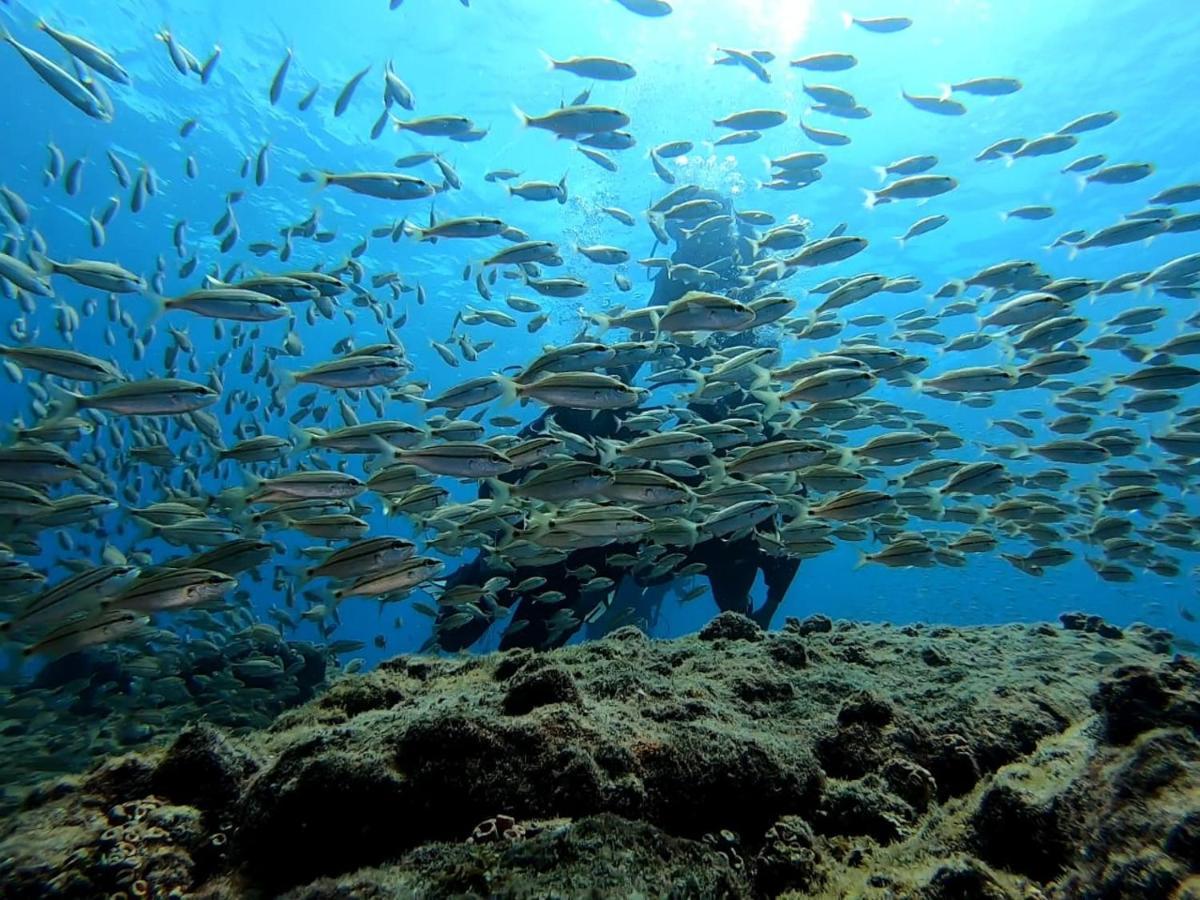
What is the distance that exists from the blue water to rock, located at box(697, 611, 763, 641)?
14.4 m

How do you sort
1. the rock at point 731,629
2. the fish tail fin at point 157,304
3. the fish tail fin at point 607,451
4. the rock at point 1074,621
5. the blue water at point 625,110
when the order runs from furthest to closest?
the blue water at point 625,110, the rock at point 1074,621, the fish tail fin at point 607,451, the fish tail fin at point 157,304, the rock at point 731,629

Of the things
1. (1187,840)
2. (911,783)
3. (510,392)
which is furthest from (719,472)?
(1187,840)

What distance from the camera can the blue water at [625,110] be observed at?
23125 millimetres

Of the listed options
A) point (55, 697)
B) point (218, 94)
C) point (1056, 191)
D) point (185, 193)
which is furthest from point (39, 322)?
point (1056, 191)

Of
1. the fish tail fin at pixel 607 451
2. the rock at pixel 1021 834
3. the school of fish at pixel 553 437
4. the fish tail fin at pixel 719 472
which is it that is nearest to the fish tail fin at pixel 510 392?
the school of fish at pixel 553 437

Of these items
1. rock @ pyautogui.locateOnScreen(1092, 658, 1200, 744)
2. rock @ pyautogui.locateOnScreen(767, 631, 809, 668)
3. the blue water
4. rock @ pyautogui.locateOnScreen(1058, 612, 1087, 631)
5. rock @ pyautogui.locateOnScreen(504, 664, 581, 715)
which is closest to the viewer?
rock @ pyautogui.locateOnScreen(1092, 658, 1200, 744)

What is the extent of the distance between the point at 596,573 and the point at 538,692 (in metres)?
7.53

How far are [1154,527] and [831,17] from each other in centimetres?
2241

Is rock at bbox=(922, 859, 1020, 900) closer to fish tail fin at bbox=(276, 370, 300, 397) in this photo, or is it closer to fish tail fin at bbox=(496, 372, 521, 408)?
fish tail fin at bbox=(496, 372, 521, 408)

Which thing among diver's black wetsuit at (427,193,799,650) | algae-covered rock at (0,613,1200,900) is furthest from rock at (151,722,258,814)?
diver's black wetsuit at (427,193,799,650)

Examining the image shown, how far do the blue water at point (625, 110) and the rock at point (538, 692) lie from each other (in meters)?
15.5

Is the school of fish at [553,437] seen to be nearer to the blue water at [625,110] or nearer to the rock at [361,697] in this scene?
the rock at [361,697]

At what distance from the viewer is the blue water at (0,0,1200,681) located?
23.1m

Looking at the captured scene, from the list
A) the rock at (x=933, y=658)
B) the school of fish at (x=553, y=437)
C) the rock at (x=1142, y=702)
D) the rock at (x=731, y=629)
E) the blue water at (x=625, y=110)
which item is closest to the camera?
the rock at (x=1142, y=702)
